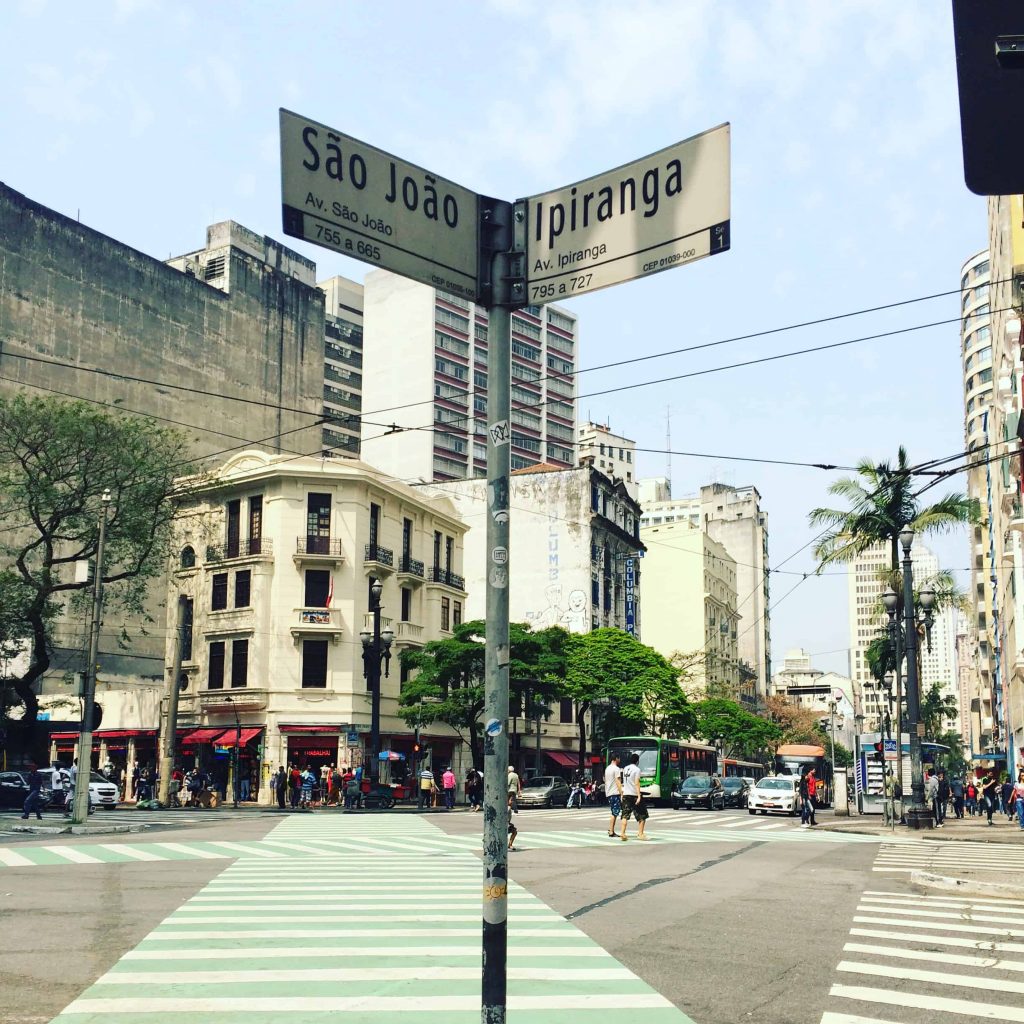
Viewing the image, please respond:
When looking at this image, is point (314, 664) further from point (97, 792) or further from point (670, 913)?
point (670, 913)

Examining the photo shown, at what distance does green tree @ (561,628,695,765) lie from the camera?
196 ft

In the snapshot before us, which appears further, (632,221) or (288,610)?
(288,610)

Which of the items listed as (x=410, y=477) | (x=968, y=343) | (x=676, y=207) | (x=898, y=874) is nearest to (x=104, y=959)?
(x=676, y=207)

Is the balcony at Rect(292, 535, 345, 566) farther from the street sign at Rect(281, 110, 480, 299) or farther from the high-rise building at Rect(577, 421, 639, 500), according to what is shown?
the high-rise building at Rect(577, 421, 639, 500)

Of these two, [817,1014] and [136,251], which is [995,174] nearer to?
[817,1014]

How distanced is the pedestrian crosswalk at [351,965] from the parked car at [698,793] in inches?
1372

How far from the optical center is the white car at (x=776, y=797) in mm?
43844

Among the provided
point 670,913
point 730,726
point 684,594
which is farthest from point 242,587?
point 684,594

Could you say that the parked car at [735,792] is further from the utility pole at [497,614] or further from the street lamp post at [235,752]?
the utility pole at [497,614]

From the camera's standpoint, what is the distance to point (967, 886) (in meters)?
15.2

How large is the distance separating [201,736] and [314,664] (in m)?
5.97

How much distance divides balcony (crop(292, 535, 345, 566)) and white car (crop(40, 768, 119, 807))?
13.1 meters

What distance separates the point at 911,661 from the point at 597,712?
41.2m

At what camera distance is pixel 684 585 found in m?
102
